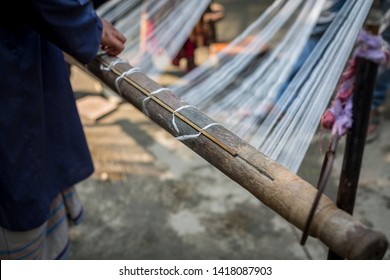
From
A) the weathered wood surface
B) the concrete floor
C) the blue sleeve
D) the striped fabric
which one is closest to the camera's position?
the weathered wood surface

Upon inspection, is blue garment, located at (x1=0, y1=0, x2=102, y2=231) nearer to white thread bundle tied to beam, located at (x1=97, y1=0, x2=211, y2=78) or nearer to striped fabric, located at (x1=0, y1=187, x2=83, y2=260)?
striped fabric, located at (x1=0, y1=187, x2=83, y2=260)

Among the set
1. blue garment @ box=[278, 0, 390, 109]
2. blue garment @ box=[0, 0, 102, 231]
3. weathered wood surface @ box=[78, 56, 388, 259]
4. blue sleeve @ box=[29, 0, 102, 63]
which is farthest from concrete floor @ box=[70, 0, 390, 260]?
blue sleeve @ box=[29, 0, 102, 63]

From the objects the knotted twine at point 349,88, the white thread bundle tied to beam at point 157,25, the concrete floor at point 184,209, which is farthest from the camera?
the concrete floor at point 184,209

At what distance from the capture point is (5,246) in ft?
3.97

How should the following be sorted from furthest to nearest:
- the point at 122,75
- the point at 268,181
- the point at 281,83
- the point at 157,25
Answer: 1. the point at 157,25
2. the point at 281,83
3. the point at 122,75
4. the point at 268,181

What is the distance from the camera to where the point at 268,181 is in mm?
734

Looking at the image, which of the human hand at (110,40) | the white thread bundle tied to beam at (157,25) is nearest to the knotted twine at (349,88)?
the human hand at (110,40)

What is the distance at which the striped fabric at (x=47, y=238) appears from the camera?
1.21m

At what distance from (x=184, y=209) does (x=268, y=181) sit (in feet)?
4.20

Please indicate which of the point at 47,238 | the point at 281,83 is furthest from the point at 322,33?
the point at 47,238

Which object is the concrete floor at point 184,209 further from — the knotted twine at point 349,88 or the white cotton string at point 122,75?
the white cotton string at point 122,75

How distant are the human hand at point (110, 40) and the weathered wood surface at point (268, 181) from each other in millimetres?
175

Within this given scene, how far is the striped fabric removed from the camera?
1.21 m

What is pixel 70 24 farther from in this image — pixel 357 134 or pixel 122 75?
pixel 357 134
